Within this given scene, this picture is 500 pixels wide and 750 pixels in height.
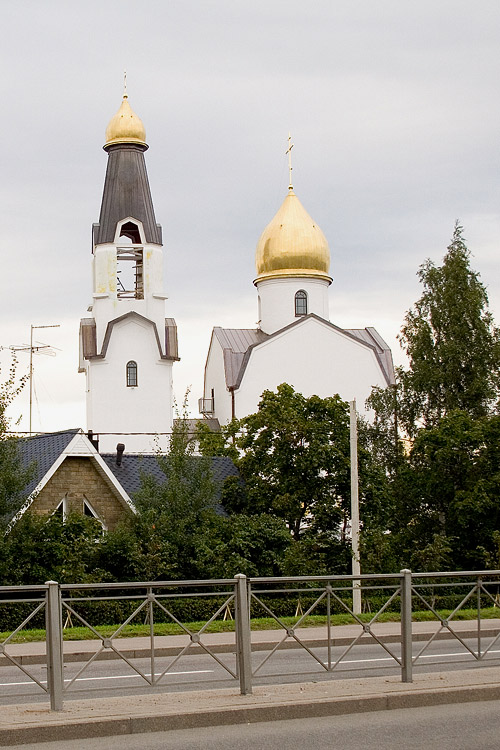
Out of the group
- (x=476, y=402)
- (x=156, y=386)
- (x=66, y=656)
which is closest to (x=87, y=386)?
(x=156, y=386)

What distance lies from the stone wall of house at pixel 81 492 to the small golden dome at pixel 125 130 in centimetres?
2547

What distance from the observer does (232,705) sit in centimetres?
938

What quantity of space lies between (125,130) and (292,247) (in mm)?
9252

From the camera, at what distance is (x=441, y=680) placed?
10656 millimetres

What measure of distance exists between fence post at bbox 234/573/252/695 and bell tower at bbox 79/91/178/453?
39257mm

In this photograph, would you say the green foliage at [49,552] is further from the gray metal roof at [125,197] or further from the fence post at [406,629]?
the gray metal roof at [125,197]

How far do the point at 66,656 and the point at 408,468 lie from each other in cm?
1921

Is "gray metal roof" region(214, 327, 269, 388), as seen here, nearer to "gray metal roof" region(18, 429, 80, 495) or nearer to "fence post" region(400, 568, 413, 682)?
"gray metal roof" region(18, 429, 80, 495)

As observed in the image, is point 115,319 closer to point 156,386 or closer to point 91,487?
point 156,386

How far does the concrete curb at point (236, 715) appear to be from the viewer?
28.0 feet

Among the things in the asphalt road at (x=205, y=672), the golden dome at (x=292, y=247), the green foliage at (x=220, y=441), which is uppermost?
the golden dome at (x=292, y=247)

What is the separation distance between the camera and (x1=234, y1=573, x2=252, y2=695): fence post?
9.91 m

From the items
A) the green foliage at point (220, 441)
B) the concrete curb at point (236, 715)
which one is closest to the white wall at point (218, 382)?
the green foliage at point (220, 441)

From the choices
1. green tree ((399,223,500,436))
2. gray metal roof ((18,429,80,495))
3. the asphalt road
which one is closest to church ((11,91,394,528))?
green tree ((399,223,500,436))
